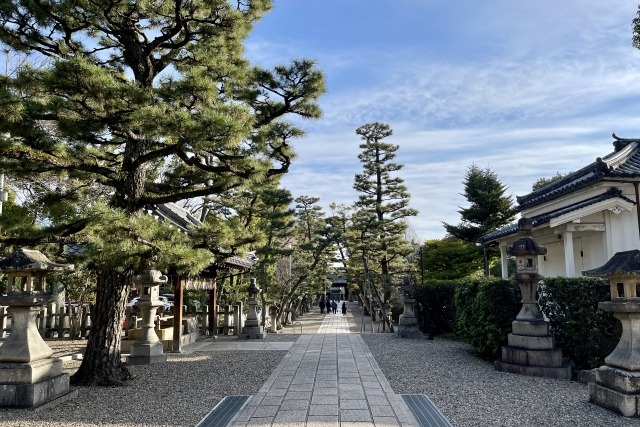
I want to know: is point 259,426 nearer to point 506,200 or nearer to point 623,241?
point 623,241

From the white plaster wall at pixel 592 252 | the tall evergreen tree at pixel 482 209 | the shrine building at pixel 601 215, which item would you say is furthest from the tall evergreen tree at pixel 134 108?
the tall evergreen tree at pixel 482 209

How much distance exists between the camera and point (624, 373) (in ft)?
16.8

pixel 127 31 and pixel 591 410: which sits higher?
pixel 127 31

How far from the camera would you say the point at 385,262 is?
21.5m

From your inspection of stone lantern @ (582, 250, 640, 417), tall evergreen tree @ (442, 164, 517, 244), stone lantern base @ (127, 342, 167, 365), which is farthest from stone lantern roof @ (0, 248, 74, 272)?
tall evergreen tree @ (442, 164, 517, 244)

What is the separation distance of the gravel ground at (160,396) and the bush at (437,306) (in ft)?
20.2

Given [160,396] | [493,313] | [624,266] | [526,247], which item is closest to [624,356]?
[624,266]

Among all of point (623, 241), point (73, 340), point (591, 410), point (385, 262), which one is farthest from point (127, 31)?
point (385, 262)

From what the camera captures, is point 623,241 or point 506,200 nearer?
point 623,241

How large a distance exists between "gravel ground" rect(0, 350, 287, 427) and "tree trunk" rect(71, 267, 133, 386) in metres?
0.27

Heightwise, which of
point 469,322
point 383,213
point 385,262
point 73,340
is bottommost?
point 73,340

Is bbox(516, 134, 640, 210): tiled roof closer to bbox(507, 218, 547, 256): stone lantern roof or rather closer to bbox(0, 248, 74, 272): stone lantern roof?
bbox(507, 218, 547, 256): stone lantern roof

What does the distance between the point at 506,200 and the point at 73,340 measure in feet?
71.6

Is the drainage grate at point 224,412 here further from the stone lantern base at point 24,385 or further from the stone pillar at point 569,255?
the stone pillar at point 569,255
